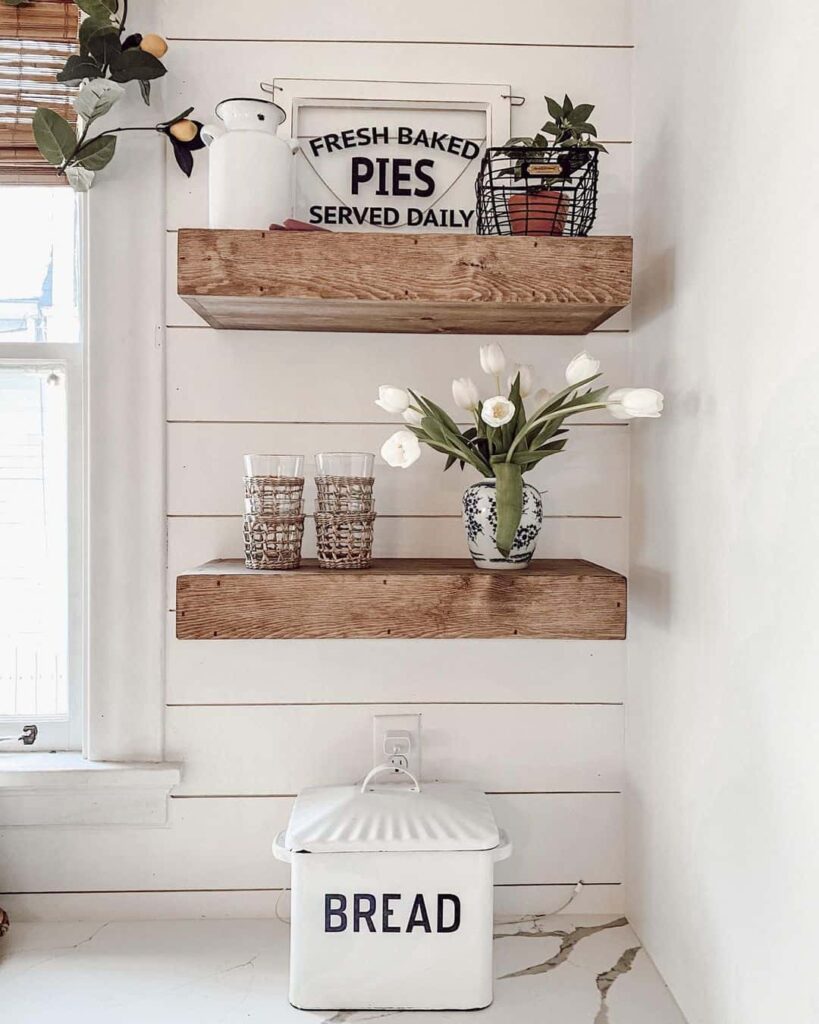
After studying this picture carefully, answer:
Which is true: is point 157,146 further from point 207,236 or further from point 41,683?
point 41,683

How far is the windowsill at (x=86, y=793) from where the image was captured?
1194mm

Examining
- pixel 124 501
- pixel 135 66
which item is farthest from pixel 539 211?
pixel 124 501

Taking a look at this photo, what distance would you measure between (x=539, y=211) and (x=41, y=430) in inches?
30.8

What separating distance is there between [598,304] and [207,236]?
1.51ft

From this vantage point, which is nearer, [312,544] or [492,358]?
[492,358]

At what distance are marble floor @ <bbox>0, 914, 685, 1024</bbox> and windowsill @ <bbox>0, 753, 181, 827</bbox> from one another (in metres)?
0.15

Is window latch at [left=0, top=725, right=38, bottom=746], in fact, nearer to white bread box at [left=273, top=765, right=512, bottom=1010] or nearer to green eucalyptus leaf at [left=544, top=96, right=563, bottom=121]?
white bread box at [left=273, top=765, right=512, bottom=1010]

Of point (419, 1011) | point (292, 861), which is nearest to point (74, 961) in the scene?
point (292, 861)

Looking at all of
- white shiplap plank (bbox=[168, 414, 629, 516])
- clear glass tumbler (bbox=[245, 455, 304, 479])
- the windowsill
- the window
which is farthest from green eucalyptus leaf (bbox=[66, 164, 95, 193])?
the windowsill

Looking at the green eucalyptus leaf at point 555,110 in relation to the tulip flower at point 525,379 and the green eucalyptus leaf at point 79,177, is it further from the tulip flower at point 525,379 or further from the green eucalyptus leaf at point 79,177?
the green eucalyptus leaf at point 79,177

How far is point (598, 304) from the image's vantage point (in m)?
1.01

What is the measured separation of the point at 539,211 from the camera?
1.05 metres

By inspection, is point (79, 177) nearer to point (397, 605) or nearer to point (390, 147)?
point (390, 147)

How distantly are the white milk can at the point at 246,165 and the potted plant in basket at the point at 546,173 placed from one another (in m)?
0.29
